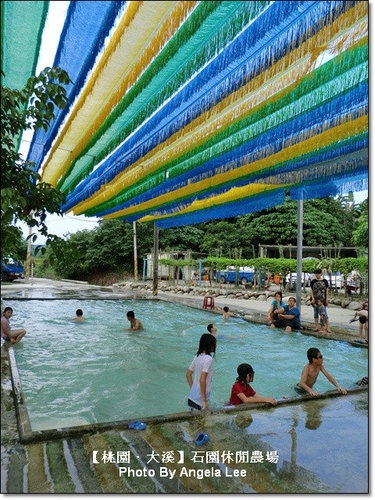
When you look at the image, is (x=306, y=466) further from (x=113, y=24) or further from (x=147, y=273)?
(x=147, y=273)

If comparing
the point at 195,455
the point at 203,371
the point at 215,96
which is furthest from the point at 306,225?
the point at 195,455

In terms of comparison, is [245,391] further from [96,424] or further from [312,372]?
[96,424]

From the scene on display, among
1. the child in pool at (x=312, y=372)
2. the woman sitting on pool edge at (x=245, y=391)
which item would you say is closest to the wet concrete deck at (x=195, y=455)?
the woman sitting on pool edge at (x=245, y=391)

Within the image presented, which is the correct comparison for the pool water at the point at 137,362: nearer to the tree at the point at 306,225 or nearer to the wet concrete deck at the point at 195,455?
the wet concrete deck at the point at 195,455

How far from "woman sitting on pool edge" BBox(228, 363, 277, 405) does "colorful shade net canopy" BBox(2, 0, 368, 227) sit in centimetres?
281

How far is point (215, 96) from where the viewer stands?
4434 mm

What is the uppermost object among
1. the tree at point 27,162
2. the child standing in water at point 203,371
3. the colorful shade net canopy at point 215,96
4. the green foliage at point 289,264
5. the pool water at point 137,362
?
the colorful shade net canopy at point 215,96

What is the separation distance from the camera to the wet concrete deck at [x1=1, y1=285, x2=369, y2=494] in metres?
2.92

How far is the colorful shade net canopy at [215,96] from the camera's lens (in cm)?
320

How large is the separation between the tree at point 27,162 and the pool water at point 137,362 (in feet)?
7.96

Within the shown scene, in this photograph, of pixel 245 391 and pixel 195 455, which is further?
pixel 245 391

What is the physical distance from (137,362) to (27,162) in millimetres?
5553

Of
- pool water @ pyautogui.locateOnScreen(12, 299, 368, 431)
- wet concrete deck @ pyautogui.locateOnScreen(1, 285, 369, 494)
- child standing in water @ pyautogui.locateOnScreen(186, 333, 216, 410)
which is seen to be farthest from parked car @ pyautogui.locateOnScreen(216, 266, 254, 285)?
wet concrete deck @ pyautogui.locateOnScreen(1, 285, 369, 494)

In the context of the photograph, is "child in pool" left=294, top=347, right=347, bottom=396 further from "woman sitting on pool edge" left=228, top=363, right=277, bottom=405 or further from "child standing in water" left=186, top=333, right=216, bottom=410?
"child standing in water" left=186, top=333, right=216, bottom=410
